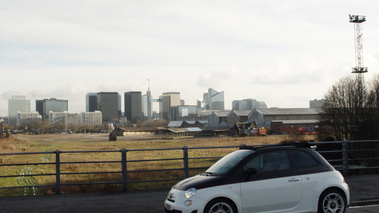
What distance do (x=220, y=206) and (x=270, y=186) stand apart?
117 cm

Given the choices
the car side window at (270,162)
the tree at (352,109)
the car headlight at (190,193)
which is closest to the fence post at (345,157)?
the car side window at (270,162)

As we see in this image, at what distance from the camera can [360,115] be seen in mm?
43062

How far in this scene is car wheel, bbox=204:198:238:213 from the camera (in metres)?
7.75

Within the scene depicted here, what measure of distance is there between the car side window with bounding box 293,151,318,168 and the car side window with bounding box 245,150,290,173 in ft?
0.78

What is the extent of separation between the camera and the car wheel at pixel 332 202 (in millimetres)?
8469

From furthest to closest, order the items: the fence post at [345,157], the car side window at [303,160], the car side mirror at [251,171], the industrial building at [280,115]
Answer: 1. the industrial building at [280,115]
2. the fence post at [345,157]
3. the car side window at [303,160]
4. the car side mirror at [251,171]

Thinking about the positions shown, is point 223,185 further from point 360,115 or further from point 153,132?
point 153,132

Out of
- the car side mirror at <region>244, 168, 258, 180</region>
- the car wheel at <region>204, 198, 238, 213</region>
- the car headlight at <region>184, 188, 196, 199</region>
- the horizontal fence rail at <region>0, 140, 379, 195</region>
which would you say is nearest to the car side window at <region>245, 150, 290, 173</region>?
the car side mirror at <region>244, 168, 258, 180</region>

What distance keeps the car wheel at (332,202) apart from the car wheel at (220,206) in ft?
6.81

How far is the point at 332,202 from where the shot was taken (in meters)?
8.53

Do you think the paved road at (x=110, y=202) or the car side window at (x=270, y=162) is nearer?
the car side window at (x=270, y=162)

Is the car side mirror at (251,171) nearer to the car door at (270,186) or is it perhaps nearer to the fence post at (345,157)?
the car door at (270,186)

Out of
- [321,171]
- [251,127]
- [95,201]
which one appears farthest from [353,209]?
[251,127]

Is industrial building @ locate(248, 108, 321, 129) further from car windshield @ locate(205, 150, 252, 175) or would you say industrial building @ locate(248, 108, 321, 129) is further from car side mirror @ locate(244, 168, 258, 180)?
car side mirror @ locate(244, 168, 258, 180)
